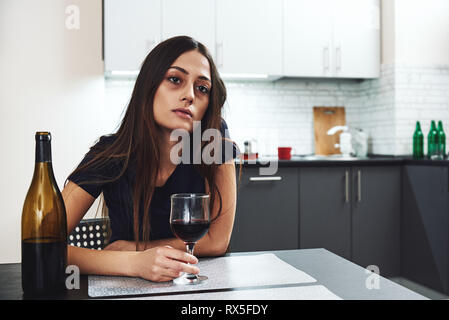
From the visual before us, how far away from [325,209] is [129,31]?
6.42ft

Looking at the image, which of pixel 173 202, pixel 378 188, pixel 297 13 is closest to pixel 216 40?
pixel 297 13

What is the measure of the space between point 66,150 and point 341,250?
2.19m

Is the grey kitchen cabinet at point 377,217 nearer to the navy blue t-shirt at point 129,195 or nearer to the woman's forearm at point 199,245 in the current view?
the navy blue t-shirt at point 129,195

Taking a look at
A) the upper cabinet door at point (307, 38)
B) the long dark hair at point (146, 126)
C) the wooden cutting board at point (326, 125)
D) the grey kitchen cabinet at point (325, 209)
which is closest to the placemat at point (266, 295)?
the long dark hair at point (146, 126)

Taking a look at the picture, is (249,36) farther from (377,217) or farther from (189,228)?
(189,228)

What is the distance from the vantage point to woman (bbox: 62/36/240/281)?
128 cm

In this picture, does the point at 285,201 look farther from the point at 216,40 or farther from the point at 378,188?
the point at 216,40

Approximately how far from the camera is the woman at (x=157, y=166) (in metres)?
1.28

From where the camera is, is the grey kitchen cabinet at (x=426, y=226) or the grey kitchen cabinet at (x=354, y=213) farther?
the grey kitchen cabinet at (x=354, y=213)

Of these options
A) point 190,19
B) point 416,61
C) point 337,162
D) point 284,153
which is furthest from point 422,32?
point 190,19

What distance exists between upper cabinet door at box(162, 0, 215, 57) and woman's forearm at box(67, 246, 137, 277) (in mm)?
2647

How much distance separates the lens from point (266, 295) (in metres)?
0.82

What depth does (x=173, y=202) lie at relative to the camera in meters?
0.92

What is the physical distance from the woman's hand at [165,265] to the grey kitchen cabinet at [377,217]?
103 inches
